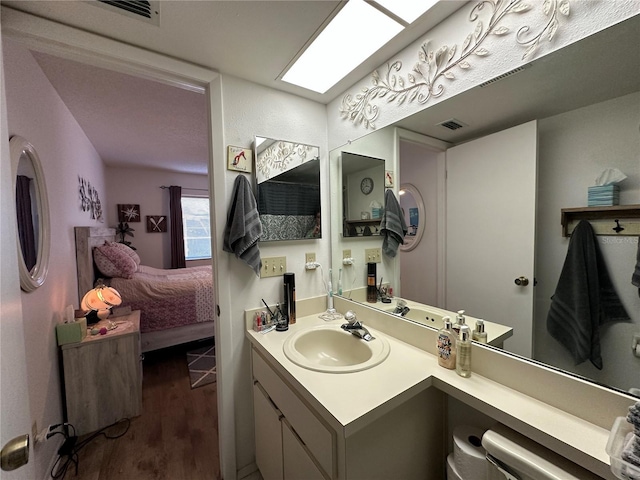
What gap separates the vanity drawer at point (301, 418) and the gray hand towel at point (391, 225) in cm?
85

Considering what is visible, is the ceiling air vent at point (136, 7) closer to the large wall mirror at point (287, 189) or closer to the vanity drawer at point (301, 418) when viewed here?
the large wall mirror at point (287, 189)

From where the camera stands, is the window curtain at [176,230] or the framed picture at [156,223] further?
the window curtain at [176,230]

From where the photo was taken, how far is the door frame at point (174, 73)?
974 mm

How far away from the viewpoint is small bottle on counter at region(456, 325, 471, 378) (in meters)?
0.90

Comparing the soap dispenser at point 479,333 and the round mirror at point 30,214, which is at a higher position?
the round mirror at point 30,214

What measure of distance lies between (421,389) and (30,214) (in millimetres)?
2157

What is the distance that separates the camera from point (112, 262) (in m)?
2.69

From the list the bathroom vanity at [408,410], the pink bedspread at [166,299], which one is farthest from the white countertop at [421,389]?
the pink bedspread at [166,299]

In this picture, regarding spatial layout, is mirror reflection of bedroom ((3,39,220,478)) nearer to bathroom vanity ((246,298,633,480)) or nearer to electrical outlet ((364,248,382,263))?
bathroom vanity ((246,298,633,480))

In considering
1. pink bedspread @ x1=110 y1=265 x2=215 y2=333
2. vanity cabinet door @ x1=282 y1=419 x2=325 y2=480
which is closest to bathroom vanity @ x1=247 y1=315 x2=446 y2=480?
vanity cabinet door @ x1=282 y1=419 x2=325 y2=480

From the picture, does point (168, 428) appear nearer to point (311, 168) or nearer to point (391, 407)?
point (391, 407)

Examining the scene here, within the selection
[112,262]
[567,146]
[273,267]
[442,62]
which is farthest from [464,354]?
[112,262]

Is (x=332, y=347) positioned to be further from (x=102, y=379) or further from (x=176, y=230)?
(x=176, y=230)

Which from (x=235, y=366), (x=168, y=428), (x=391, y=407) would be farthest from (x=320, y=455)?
(x=168, y=428)
